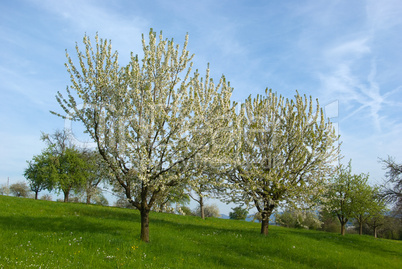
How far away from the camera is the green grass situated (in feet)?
36.6

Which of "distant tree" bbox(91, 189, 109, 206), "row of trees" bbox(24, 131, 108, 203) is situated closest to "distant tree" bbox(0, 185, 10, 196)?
"distant tree" bbox(91, 189, 109, 206)

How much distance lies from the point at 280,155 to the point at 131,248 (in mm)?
13257

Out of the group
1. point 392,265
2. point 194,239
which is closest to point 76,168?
point 194,239

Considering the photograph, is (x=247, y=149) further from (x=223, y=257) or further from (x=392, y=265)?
(x=392, y=265)

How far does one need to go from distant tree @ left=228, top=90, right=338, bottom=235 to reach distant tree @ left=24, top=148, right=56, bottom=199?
107ft

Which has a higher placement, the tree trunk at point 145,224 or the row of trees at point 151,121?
the row of trees at point 151,121

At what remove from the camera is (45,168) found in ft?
139

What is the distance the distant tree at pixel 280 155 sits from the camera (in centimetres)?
2073

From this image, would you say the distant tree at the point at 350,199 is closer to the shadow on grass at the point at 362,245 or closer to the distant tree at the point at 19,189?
the shadow on grass at the point at 362,245

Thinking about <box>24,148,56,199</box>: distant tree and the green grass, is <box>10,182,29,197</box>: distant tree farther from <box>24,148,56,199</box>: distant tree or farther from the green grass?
the green grass

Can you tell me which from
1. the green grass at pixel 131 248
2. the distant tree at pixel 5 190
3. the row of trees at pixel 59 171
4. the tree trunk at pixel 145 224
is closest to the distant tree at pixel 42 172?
the row of trees at pixel 59 171

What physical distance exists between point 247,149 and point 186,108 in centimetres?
924

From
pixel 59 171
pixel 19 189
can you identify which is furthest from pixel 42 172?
pixel 19 189

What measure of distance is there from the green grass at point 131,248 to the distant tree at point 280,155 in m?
3.25
